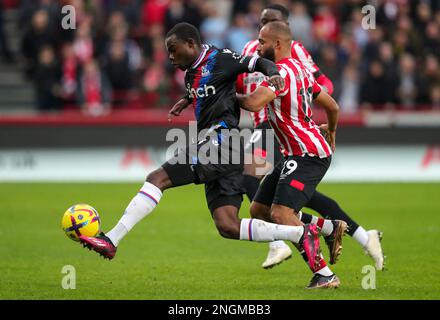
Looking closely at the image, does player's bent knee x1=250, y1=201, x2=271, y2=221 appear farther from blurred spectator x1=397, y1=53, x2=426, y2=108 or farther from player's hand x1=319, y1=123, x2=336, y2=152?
blurred spectator x1=397, y1=53, x2=426, y2=108

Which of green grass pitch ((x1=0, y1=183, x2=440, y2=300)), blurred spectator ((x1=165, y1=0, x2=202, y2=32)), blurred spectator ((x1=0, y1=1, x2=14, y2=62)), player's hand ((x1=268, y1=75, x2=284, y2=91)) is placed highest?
blurred spectator ((x1=165, y1=0, x2=202, y2=32))

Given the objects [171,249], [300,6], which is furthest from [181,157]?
[300,6]

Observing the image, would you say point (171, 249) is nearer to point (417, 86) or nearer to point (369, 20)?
point (369, 20)

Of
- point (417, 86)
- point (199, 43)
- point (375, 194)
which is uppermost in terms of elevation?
point (199, 43)

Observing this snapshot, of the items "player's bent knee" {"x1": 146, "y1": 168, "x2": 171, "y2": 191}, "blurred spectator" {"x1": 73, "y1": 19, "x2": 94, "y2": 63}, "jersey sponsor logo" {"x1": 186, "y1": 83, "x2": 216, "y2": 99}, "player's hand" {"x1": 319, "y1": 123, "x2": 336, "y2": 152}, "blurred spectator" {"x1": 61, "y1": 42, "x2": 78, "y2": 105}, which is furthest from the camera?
"blurred spectator" {"x1": 73, "y1": 19, "x2": 94, "y2": 63}

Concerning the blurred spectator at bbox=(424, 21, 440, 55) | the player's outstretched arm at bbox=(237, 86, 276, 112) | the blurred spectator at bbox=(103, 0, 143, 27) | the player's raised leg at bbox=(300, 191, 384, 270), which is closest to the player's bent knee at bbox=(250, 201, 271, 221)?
the player's raised leg at bbox=(300, 191, 384, 270)

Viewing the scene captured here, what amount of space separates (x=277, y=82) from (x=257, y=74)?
52.5 inches

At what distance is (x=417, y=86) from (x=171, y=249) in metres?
9.68

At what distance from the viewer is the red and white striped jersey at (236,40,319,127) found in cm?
863

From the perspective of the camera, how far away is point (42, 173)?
→ 17.5 meters

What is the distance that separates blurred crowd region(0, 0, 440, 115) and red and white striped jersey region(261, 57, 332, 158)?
999cm

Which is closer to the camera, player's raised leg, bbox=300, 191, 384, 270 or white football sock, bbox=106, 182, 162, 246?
white football sock, bbox=106, 182, 162, 246

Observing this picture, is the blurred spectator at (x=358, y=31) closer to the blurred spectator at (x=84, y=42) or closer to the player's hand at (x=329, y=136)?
the blurred spectator at (x=84, y=42)

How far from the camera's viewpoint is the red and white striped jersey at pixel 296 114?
7852 mm
